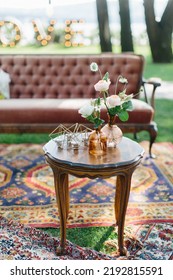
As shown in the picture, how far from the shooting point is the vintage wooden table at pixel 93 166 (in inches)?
86.0

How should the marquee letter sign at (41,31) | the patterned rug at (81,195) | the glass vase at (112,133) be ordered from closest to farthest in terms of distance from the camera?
the glass vase at (112,133)
the patterned rug at (81,195)
the marquee letter sign at (41,31)

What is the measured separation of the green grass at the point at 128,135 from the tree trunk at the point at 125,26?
219 centimetres

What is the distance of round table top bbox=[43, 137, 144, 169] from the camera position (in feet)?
7.20

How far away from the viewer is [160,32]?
8.97m

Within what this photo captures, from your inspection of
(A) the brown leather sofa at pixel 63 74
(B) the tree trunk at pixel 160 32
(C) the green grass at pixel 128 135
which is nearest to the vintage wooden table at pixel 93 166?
(C) the green grass at pixel 128 135

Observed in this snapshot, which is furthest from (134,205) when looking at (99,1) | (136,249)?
(99,1)

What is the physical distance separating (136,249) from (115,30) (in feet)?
34.7

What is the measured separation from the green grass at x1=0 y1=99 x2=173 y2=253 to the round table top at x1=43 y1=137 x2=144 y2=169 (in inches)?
23.0

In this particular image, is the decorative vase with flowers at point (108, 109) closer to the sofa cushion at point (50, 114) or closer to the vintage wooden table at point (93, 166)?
the vintage wooden table at point (93, 166)

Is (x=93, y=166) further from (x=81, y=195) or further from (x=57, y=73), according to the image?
(x=57, y=73)

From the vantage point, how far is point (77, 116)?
12.6 ft

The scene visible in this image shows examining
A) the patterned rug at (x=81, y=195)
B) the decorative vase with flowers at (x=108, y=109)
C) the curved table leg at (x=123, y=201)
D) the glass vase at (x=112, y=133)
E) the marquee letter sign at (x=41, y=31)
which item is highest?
the marquee letter sign at (x=41, y=31)

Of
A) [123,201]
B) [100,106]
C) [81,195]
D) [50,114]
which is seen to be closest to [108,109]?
[100,106]

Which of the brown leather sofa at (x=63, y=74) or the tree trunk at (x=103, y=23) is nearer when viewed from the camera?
the brown leather sofa at (x=63, y=74)
